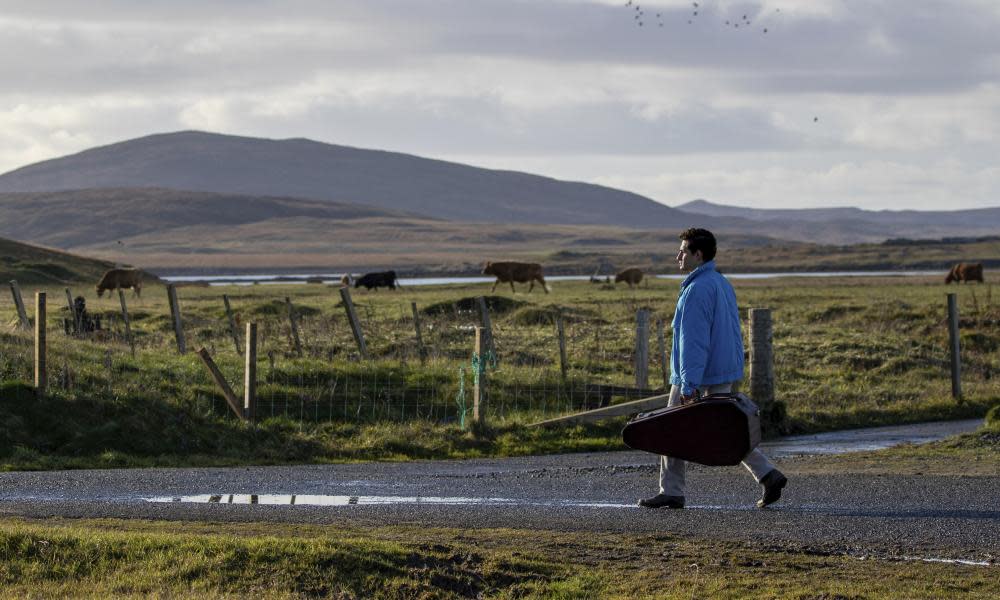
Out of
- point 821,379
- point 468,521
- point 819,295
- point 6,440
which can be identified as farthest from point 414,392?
point 819,295

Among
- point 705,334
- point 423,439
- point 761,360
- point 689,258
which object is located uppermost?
point 689,258

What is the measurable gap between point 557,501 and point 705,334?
2.46 m

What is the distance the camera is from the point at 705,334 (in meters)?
10.8

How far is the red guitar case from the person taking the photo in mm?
10789

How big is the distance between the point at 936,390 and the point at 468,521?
45.7ft

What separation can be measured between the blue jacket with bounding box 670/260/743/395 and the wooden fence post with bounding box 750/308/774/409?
771 cm

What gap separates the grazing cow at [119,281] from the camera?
187 feet

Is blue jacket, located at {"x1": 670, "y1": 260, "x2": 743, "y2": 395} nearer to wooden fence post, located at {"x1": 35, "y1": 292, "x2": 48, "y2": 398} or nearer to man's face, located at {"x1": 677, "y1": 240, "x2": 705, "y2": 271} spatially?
man's face, located at {"x1": 677, "y1": 240, "x2": 705, "y2": 271}

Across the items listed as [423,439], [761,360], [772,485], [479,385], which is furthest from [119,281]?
[772,485]

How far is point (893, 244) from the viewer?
148000mm

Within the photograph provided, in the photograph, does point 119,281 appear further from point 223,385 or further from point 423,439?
point 423,439

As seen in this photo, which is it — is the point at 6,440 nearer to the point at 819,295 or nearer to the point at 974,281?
the point at 819,295

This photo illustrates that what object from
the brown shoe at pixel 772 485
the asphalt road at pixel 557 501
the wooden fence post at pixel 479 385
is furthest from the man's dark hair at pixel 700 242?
the wooden fence post at pixel 479 385

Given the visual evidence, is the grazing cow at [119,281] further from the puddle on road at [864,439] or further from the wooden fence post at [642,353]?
the puddle on road at [864,439]
